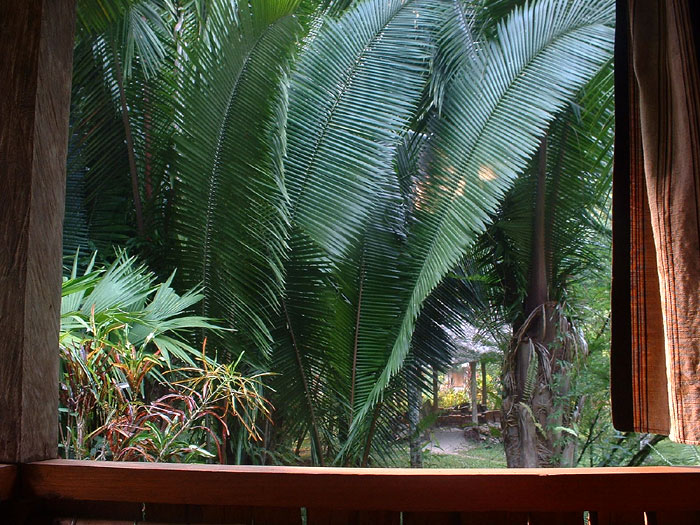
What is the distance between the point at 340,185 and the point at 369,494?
2866 millimetres

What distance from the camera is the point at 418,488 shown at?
44.6 inches

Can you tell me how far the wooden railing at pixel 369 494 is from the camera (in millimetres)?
1124

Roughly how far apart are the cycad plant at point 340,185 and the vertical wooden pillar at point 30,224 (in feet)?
6.83

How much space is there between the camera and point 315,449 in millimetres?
4176

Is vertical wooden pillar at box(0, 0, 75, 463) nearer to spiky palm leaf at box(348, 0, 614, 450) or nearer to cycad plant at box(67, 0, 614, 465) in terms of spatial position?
cycad plant at box(67, 0, 614, 465)

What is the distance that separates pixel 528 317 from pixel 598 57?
1934 mm

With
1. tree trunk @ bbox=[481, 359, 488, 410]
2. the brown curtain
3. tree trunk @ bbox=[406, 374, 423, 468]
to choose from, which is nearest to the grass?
tree trunk @ bbox=[406, 374, 423, 468]

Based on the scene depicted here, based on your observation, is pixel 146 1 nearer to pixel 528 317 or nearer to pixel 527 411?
pixel 528 317

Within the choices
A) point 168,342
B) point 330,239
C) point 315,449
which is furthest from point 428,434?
point 168,342

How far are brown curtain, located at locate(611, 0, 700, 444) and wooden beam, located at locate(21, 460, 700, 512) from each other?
15 cm

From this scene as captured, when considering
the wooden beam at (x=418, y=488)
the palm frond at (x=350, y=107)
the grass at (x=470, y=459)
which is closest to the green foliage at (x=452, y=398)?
the grass at (x=470, y=459)

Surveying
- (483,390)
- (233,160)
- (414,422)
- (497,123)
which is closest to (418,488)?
(233,160)

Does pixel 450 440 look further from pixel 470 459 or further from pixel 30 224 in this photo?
pixel 30 224

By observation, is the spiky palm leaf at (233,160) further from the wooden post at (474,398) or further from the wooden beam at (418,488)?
the wooden post at (474,398)
